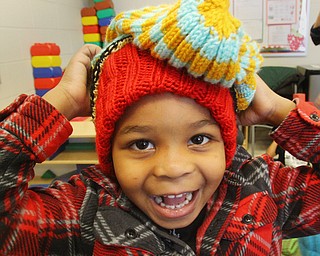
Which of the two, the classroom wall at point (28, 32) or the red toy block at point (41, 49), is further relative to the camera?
the red toy block at point (41, 49)

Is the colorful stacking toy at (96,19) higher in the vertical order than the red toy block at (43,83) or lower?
higher

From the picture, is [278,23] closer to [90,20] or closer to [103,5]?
[103,5]

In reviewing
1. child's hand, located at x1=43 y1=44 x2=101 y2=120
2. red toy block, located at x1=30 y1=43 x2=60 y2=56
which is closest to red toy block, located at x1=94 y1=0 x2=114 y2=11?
red toy block, located at x1=30 y1=43 x2=60 y2=56

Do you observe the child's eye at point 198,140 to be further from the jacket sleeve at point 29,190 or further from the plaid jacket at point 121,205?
the jacket sleeve at point 29,190

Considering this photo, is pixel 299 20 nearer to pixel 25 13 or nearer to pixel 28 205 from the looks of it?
pixel 25 13

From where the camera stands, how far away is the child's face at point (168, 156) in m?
0.70

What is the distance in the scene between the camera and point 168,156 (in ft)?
2.29

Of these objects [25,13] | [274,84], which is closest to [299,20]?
[274,84]

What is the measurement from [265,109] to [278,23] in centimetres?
281

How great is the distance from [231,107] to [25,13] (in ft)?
6.63

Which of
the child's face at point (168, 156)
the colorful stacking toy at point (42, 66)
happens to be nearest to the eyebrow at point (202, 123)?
the child's face at point (168, 156)

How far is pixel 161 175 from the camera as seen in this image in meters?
0.69

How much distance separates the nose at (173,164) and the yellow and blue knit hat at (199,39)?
0.52 ft

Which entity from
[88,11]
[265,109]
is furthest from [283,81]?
[265,109]
